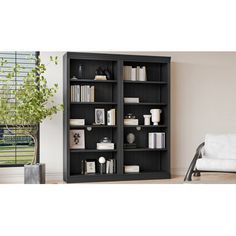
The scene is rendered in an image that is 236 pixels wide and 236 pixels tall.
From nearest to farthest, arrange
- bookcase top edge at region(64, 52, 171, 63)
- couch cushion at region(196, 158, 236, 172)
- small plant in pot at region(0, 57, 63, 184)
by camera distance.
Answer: small plant in pot at region(0, 57, 63, 184)
couch cushion at region(196, 158, 236, 172)
bookcase top edge at region(64, 52, 171, 63)

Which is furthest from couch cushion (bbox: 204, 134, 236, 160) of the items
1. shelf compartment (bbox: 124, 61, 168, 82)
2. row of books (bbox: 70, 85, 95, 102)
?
row of books (bbox: 70, 85, 95, 102)

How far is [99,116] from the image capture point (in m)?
6.43

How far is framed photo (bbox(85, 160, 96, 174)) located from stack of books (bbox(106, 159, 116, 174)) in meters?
0.20

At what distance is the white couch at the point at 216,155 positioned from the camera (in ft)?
18.8

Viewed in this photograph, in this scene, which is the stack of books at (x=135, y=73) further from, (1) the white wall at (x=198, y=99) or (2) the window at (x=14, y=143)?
(2) the window at (x=14, y=143)

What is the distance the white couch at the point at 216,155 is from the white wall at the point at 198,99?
61cm

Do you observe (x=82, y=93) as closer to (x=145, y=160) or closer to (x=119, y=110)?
(x=119, y=110)

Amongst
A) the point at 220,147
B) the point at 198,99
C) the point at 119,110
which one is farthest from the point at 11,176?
the point at 198,99

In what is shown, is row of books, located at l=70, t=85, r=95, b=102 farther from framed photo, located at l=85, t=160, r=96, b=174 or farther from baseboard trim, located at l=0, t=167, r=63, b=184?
baseboard trim, located at l=0, t=167, r=63, b=184

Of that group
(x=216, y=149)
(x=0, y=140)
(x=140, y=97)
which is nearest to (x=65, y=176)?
(x=0, y=140)

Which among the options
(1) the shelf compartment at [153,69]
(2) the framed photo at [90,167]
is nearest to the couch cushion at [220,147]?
(1) the shelf compartment at [153,69]

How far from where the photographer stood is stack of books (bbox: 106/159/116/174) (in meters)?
6.32
